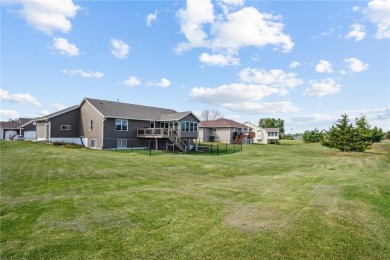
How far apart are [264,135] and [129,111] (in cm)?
4526

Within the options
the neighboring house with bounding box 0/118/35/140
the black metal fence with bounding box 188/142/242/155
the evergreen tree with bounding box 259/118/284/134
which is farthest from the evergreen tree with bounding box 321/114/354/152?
the evergreen tree with bounding box 259/118/284/134

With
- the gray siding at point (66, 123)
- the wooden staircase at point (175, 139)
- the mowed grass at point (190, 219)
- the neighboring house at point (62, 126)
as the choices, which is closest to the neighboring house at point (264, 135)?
the wooden staircase at point (175, 139)

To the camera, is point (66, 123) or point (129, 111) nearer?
point (66, 123)

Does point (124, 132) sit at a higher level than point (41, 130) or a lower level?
lower

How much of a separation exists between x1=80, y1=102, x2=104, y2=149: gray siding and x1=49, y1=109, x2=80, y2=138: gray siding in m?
0.87

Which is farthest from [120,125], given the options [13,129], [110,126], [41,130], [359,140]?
[13,129]

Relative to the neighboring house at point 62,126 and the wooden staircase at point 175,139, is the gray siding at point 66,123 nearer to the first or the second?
the neighboring house at point 62,126

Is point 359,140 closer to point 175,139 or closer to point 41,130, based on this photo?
point 175,139

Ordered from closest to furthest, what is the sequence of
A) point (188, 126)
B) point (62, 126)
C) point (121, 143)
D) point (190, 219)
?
point (190, 219) < point (121, 143) < point (62, 126) < point (188, 126)

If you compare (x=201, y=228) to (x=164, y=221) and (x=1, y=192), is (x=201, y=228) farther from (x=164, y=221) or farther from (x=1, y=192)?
(x=1, y=192)

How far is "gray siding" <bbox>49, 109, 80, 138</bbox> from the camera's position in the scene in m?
34.2

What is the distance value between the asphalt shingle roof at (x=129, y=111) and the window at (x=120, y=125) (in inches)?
26.5

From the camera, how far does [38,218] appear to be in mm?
7199

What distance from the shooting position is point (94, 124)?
34.0 metres
